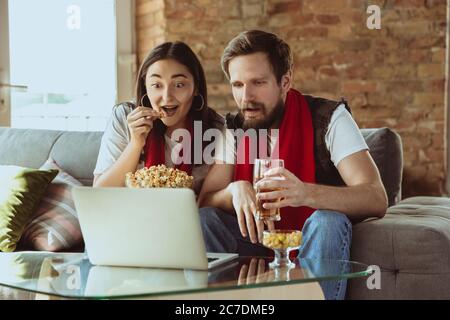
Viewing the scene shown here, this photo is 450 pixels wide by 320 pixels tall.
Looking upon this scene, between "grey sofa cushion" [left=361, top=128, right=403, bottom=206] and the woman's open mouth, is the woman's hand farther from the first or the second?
"grey sofa cushion" [left=361, top=128, right=403, bottom=206]

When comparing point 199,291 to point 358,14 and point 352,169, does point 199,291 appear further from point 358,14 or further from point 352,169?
point 358,14

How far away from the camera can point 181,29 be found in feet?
12.8

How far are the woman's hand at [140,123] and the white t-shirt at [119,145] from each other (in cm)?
11

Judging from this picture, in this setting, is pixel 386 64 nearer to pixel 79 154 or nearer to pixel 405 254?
pixel 79 154

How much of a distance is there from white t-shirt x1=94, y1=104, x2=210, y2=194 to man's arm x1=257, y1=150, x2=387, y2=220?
1.54 feet

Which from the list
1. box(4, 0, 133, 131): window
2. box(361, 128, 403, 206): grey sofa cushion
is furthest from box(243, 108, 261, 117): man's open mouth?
box(4, 0, 133, 131): window

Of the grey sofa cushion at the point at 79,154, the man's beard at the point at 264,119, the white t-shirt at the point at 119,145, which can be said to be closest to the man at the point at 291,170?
the man's beard at the point at 264,119

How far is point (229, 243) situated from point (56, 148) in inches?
37.7

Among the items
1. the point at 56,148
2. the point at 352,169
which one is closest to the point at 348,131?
the point at 352,169

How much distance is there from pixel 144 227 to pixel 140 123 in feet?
2.49

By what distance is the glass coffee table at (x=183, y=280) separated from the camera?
1.37 meters

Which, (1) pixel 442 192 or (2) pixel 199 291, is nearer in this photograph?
(2) pixel 199 291
